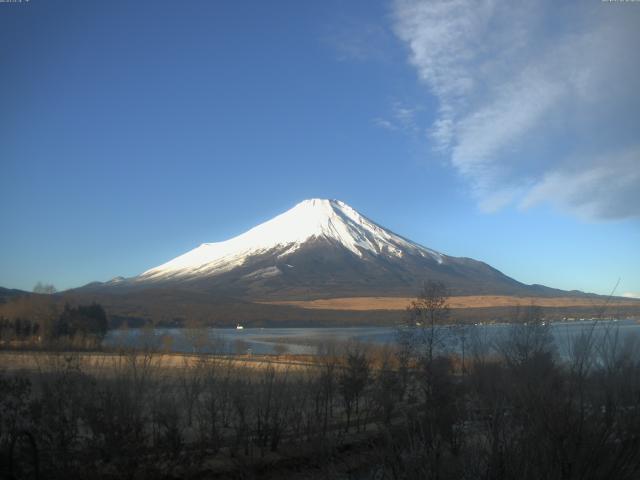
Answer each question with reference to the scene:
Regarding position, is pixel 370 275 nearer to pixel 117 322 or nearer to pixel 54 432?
pixel 117 322

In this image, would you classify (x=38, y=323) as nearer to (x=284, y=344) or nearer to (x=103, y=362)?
(x=284, y=344)

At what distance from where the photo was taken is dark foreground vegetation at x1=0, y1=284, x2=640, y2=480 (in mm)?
5367

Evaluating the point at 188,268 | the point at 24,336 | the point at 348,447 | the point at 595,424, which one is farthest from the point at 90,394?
the point at 188,268

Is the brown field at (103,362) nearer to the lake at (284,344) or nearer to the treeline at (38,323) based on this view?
the lake at (284,344)

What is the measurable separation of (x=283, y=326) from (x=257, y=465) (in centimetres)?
8696

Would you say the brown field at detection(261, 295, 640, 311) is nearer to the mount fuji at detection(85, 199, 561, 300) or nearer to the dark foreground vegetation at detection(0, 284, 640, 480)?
the mount fuji at detection(85, 199, 561, 300)

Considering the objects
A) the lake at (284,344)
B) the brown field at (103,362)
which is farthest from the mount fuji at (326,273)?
the brown field at (103,362)

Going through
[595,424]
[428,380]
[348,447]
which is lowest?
[348,447]

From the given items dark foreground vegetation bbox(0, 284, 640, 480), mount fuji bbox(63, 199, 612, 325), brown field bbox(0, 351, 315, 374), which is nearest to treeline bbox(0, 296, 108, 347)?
brown field bbox(0, 351, 315, 374)

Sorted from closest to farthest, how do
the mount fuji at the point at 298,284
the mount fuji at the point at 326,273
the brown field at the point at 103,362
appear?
the brown field at the point at 103,362 → the mount fuji at the point at 298,284 → the mount fuji at the point at 326,273

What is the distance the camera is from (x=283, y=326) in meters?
99.4

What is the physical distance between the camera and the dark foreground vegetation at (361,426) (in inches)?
211

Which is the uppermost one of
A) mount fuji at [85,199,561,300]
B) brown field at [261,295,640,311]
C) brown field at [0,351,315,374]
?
mount fuji at [85,199,561,300]

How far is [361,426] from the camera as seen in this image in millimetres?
18891
